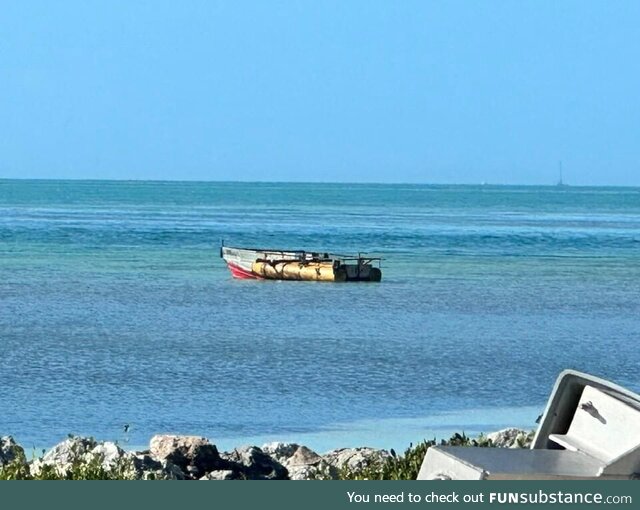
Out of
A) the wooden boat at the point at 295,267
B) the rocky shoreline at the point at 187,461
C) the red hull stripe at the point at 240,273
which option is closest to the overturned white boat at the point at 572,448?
the rocky shoreline at the point at 187,461

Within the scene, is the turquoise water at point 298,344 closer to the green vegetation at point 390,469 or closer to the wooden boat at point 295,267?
the wooden boat at point 295,267

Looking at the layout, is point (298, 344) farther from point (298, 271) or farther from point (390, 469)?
point (298, 271)

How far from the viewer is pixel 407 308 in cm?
3344

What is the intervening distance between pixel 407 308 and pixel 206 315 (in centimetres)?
493

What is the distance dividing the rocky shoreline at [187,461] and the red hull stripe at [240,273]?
102 ft

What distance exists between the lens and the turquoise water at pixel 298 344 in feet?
56.5

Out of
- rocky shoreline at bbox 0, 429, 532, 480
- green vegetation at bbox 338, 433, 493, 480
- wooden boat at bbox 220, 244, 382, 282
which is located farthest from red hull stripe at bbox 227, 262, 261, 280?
green vegetation at bbox 338, 433, 493, 480

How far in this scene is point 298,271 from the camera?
140 ft

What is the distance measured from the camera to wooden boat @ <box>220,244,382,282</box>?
42.1m

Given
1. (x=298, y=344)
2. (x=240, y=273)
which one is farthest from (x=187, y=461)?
(x=240, y=273)

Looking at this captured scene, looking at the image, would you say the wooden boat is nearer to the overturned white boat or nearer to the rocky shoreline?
the rocky shoreline

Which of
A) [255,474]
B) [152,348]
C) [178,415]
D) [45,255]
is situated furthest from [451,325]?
[45,255]

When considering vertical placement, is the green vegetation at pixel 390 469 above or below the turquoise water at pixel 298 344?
above
